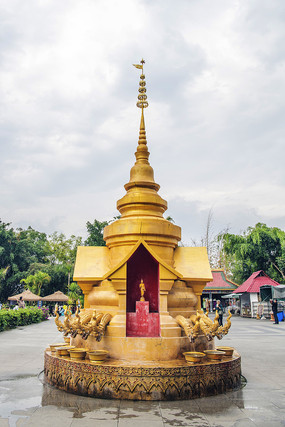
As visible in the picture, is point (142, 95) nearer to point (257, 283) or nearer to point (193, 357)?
point (193, 357)

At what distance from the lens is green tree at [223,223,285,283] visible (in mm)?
36625

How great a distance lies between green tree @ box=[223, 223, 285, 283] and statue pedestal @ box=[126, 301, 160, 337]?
101ft

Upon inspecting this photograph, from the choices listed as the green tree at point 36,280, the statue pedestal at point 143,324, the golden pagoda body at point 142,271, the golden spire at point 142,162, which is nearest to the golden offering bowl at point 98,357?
the golden pagoda body at point 142,271

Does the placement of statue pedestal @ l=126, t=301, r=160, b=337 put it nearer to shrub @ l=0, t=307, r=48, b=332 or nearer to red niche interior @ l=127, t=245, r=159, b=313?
red niche interior @ l=127, t=245, r=159, b=313

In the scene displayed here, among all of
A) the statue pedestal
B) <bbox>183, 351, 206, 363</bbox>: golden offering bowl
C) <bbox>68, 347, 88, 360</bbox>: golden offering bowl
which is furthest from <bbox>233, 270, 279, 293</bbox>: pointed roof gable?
<bbox>68, 347, 88, 360</bbox>: golden offering bowl

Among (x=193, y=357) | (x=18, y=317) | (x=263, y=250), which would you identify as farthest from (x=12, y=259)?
(x=193, y=357)

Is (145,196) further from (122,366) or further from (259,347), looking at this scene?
(259,347)

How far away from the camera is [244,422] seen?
5332 mm

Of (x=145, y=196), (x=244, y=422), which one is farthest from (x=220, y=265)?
(x=244, y=422)

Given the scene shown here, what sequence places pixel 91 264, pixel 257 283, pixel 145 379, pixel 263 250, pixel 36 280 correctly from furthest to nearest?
pixel 36 280 < pixel 263 250 < pixel 257 283 < pixel 91 264 < pixel 145 379

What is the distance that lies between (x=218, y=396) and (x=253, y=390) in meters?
1.01

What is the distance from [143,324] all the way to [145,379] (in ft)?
5.68

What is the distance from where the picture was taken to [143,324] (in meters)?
7.97

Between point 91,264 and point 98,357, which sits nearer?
point 98,357
